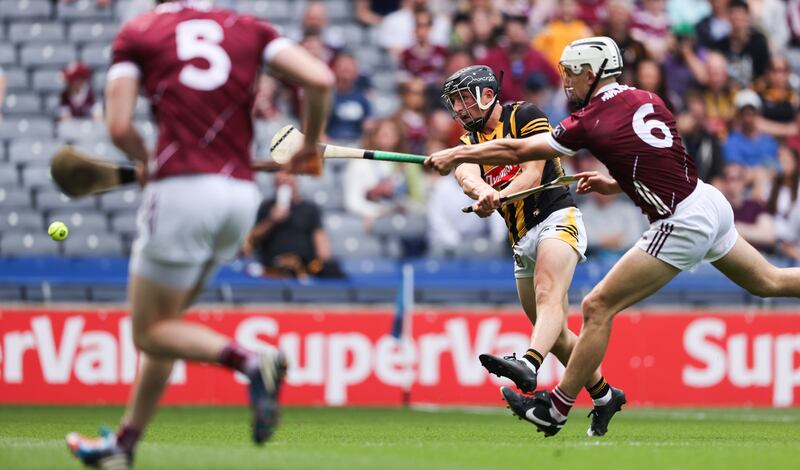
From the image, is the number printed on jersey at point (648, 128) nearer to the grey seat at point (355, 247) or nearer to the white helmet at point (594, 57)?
the white helmet at point (594, 57)

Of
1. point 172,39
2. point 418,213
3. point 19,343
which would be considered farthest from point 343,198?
Result: point 172,39

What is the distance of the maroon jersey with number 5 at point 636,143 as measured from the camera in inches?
328

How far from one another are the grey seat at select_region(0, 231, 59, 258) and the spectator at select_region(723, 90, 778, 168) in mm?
8186

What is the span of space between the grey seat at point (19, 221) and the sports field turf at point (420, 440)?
343cm

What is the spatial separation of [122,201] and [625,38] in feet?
21.2

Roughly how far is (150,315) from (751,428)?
5.74 meters

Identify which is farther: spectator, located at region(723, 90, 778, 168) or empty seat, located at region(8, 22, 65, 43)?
empty seat, located at region(8, 22, 65, 43)

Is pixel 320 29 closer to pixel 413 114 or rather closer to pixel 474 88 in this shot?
pixel 413 114

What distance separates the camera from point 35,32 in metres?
18.6

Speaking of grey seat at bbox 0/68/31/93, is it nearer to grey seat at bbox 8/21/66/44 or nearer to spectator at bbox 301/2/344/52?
grey seat at bbox 8/21/66/44

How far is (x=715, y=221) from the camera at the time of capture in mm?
8523

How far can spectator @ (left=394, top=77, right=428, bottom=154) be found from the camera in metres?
16.6

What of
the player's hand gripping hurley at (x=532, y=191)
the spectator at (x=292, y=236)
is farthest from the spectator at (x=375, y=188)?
the player's hand gripping hurley at (x=532, y=191)

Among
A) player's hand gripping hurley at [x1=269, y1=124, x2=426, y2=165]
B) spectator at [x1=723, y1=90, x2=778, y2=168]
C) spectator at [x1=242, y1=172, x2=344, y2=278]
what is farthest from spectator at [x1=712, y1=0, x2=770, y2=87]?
player's hand gripping hurley at [x1=269, y1=124, x2=426, y2=165]
